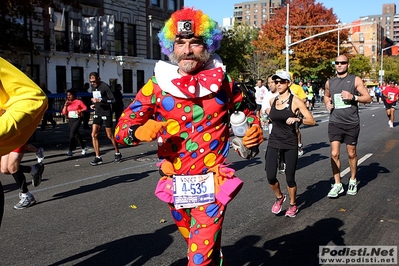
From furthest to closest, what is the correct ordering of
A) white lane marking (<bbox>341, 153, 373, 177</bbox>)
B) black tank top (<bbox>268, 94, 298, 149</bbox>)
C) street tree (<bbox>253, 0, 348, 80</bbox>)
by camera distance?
street tree (<bbox>253, 0, 348, 80</bbox>), white lane marking (<bbox>341, 153, 373, 177</bbox>), black tank top (<bbox>268, 94, 298, 149</bbox>)

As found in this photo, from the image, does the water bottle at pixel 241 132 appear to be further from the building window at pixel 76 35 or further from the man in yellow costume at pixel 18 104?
the building window at pixel 76 35

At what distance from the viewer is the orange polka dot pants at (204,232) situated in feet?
9.82

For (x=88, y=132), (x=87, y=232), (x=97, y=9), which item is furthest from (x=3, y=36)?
(x=97, y=9)

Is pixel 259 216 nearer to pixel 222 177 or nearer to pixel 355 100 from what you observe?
pixel 355 100

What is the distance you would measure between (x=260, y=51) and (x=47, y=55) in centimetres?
2951

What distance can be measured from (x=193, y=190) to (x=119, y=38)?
1252 inches

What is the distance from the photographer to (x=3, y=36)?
1452 centimetres

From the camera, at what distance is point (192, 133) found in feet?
10.3

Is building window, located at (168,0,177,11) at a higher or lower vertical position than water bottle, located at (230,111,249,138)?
higher

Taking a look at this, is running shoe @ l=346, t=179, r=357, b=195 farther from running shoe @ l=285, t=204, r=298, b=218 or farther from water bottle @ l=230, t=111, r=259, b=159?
water bottle @ l=230, t=111, r=259, b=159

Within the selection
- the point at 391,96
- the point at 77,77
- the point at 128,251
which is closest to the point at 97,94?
the point at 128,251

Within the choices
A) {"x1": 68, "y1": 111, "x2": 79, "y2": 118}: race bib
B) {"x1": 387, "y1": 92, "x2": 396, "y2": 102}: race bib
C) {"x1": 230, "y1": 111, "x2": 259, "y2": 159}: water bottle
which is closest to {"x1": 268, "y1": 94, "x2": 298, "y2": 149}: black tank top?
{"x1": 230, "y1": 111, "x2": 259, "y2": 159}: water bottle

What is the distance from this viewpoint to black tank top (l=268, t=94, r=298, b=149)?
20.1 ft

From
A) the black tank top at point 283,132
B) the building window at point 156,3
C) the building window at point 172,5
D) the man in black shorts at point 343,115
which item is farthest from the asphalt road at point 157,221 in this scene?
the building window at point 172,5
